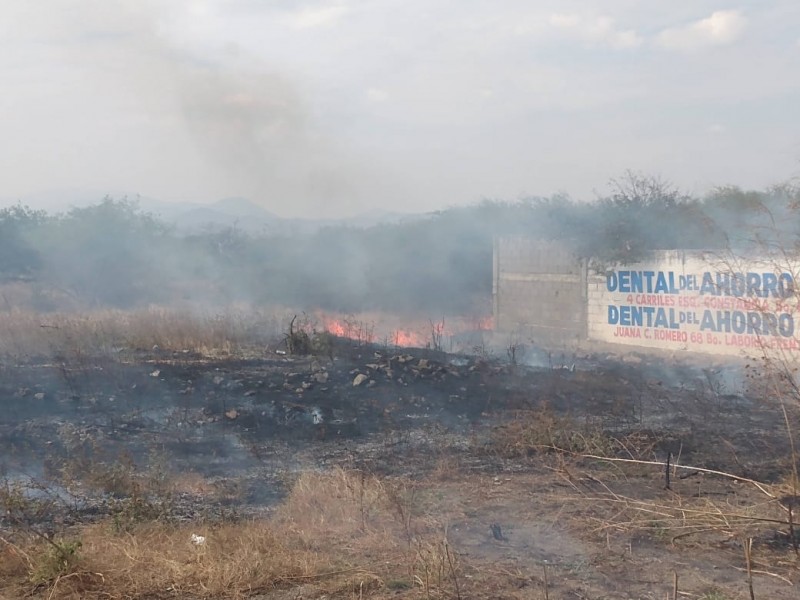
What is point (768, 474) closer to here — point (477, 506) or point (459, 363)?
point (477, 506)

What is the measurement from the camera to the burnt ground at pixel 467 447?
16.4 ft

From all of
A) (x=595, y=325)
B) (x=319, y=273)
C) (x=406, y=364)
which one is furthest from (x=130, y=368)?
(x=319, y=273)

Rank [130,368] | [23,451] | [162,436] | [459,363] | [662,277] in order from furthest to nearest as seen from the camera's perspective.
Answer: [662,277], [459,363], [130,368], [162,436], [23,451]

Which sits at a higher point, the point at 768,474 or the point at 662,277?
the point at 662,277

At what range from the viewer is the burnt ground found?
4996 millimetres

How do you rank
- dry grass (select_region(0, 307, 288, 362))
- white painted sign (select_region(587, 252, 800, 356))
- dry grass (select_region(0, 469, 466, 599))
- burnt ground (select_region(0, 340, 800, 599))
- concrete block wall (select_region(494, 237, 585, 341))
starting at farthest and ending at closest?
concrete block wall (select_region(494, 237, 585, 341)) < white painted sign (select_region(587, 252, 800, 356)) < dry grass (select_region(0, 307, 288, 362)) < burnt ground (select_region(0, 340, 800, 599)) < dry grass (select_region(0, 469, 466, 599))

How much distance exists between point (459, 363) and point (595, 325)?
4914 mm

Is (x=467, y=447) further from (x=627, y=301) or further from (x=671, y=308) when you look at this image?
(x=627, y=301)

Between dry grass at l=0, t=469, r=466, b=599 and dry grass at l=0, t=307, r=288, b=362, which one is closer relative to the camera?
dry grass at l=0, t=469, r=466, b=599

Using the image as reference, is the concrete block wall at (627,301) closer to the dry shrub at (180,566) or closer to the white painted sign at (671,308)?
the white painted sign at (671,308)

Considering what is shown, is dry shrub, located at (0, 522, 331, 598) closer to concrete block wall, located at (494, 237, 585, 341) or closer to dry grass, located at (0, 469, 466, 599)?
dry grass, located at (0, 469, 466, 599)

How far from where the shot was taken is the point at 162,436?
8.78 meters

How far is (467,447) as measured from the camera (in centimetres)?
830

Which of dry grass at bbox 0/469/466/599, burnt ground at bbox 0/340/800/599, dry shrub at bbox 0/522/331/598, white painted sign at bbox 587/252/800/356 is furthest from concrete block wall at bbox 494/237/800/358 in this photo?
dry shrub at bbox 0/522/331/598
